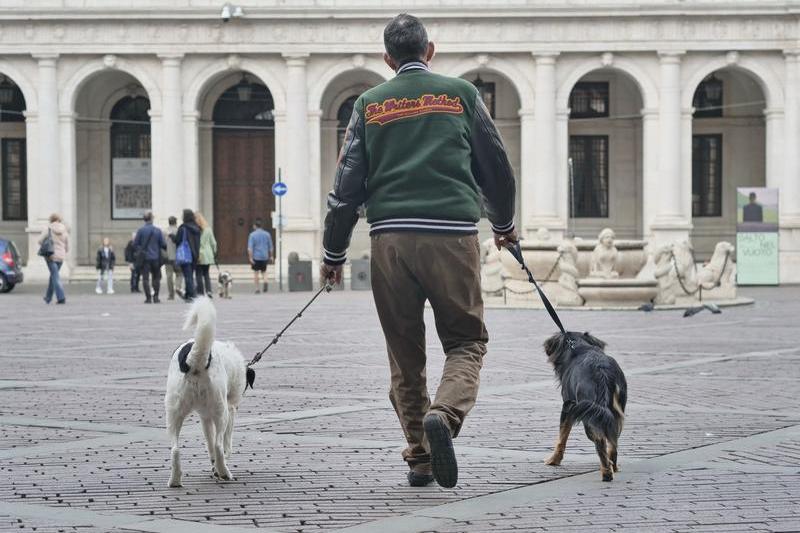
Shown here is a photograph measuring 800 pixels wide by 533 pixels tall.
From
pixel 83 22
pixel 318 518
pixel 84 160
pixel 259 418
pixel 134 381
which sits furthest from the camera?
pixel 84 160

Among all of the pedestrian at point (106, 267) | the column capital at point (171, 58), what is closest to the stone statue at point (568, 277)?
the pedestrian at point (106, 267)

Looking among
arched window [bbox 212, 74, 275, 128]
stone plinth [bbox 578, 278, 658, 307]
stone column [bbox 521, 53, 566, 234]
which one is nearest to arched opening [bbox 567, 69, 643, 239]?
stone column [bbox 521, 53, 566, 234]

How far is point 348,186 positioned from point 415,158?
0.36 meters

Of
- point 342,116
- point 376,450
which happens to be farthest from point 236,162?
point 376,450

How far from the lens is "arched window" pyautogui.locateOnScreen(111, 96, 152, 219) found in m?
50.4

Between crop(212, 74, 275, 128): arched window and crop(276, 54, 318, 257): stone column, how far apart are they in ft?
11.7

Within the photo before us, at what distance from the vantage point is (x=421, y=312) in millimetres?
7176

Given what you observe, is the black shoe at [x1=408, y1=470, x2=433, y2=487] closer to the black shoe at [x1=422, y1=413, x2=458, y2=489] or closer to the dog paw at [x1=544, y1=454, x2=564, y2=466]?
the black shoe at [x1=422, y1=413, x2=458, y2=489]

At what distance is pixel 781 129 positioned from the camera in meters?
47.5

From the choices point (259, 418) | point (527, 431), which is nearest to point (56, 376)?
point (259, 418)

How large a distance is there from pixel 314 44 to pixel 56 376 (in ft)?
114

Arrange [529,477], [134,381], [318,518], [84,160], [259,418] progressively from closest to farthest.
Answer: [318,518], [529,477], [259,418], [134,381], [84,160]

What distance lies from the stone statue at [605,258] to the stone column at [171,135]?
2287 centimetres

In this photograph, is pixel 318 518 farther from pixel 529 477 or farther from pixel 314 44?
pixel 314 44
